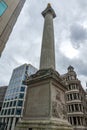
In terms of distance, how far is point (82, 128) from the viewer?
2430 centimetres

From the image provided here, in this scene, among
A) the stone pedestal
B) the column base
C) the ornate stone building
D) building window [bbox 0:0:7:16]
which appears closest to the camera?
the column base

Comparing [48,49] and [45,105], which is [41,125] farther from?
[48,49]

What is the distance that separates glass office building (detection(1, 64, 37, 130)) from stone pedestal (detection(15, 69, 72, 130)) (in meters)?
33.6

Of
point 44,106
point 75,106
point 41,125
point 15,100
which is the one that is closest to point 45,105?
point 44,106

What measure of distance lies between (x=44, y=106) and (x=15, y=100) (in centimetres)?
4235

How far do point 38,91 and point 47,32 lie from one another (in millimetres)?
5774

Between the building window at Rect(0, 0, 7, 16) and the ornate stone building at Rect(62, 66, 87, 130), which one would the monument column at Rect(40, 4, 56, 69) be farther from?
the ornate stone building at Rect(62, 66, 87, 130)

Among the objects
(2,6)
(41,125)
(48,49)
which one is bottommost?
(41,125)

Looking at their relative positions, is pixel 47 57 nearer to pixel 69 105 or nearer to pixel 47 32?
pixel 47 32

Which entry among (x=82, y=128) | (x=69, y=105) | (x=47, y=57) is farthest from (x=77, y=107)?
(x=47, y=57)

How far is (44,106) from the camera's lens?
625 centimetres

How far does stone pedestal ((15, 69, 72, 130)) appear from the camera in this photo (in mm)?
5680

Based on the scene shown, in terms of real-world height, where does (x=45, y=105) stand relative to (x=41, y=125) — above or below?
above

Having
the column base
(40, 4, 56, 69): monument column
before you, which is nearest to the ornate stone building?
(40, 4, 56, 69): monument column
